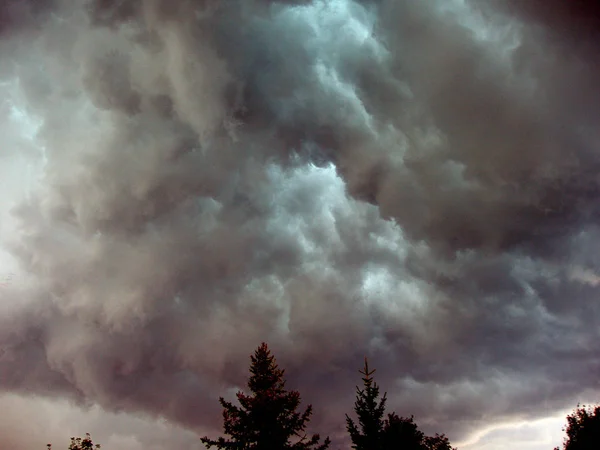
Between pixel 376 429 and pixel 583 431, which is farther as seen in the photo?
pixel 583 431

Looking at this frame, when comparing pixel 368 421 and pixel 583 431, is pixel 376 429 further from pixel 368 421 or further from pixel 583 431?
pixel 583 431

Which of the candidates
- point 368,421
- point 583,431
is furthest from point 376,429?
point 583,431

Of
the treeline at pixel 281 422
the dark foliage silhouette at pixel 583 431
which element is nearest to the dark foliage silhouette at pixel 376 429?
the treeline at pixel 281 422

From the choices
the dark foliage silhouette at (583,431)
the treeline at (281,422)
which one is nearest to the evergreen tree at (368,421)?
the treeline at (281,422)

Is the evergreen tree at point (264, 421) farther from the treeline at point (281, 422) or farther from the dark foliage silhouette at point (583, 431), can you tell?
the dark foliage silhouette at point (583, 431)

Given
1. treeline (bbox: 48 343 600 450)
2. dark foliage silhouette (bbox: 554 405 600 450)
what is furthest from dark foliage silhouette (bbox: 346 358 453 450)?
dark foliage silhouette (bbox: 554 405 600 450)

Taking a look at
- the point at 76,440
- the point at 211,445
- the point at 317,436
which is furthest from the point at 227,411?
the point at 76,440

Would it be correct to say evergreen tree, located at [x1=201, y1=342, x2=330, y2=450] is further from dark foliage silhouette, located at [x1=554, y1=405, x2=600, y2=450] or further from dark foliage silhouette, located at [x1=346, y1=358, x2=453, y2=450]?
dark foliage silhouette, located at [x1=554, y1=405, x2=600, y2=450]

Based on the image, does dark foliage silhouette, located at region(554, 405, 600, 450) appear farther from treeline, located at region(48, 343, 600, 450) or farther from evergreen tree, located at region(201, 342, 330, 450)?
evergreen tree, located at region(201, 342, 330, 450)

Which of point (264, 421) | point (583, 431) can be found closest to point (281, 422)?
point (264, 421)

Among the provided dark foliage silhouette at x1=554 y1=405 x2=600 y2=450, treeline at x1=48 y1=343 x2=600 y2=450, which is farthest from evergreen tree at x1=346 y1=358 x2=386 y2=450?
dark foliage silhouette at x1=554 y1=405 x2=600 y2=450

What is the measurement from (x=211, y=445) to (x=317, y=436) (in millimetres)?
7659

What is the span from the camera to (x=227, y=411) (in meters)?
26.7

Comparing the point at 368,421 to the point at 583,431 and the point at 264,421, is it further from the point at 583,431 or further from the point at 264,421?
the point at 583,431
